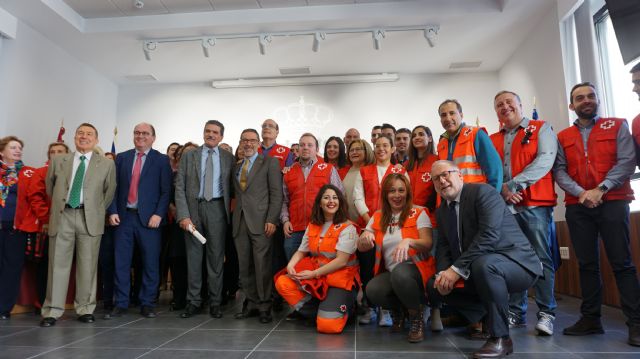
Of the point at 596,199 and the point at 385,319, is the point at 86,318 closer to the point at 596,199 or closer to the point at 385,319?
the point at 385,319

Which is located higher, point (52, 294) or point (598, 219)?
point (598, 219)

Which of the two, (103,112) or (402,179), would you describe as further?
(103,112)

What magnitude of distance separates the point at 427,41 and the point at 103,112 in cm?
531

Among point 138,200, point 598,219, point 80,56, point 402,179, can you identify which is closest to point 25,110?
point 80,56

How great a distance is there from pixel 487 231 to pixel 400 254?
55 cm

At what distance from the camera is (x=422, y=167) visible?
315 centimetres

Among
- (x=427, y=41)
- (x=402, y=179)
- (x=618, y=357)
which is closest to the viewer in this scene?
(x=618, y=357)

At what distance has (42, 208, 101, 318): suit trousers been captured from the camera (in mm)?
3219

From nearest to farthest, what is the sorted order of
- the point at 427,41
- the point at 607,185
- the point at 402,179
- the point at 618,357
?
the point at 618,357 < the point at 607,185 < the point at 402,179 < the point at 427,41

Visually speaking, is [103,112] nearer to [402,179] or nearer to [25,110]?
[25,110]

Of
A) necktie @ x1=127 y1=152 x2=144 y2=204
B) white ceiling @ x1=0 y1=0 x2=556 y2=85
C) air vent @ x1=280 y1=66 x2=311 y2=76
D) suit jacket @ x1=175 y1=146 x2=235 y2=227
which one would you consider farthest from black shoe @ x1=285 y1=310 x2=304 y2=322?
air vent @ x1=280 y1=66 x2=311 y2=76

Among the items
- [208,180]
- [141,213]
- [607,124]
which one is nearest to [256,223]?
[208,180]

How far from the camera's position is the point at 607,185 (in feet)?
7.84

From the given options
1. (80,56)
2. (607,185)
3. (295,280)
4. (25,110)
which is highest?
(80,56)
